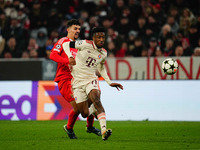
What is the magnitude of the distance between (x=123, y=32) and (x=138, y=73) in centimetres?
203

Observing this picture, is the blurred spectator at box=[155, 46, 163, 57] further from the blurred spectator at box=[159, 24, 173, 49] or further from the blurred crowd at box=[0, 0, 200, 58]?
the blurred spectator at box=[159, 24, 173, 49]

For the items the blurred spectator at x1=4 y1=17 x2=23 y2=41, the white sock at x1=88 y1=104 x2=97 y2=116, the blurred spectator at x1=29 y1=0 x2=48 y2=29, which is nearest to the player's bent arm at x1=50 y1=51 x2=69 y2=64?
the white sock at x1=88 y1=104 x2=97 y2=116

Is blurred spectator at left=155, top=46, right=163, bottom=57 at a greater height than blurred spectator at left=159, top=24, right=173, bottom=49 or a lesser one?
lesser

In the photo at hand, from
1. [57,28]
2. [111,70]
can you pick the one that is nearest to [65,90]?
[111,70]

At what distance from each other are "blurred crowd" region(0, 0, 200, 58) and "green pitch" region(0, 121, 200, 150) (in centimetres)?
418

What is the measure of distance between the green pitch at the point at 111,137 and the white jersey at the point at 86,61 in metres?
1.12

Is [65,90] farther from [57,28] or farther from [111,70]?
[57,28]

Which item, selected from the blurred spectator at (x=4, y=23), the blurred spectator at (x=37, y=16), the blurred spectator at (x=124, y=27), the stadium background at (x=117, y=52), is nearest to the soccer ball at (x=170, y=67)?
the stadium background at (x=117, y=52)

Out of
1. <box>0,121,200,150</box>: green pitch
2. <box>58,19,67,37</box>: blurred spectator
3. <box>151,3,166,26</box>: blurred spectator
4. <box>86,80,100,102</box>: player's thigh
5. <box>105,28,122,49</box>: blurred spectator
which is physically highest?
<box>151,3,166,26</box>: blurred spectator

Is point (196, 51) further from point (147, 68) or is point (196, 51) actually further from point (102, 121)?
point (102, 121)

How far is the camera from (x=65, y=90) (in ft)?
29.6

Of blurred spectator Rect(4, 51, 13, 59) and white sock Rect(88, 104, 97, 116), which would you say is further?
blurred spectator Rect(4, 51, 13, 59)

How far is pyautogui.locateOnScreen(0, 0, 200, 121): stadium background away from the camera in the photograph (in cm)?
1317

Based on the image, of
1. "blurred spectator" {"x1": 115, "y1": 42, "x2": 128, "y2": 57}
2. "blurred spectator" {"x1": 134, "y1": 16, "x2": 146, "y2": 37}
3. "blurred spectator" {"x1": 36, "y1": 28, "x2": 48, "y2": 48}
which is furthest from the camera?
"blurred spectator" {"x1": 36, "y1": 28, "x2": 48, "y2": 48}
